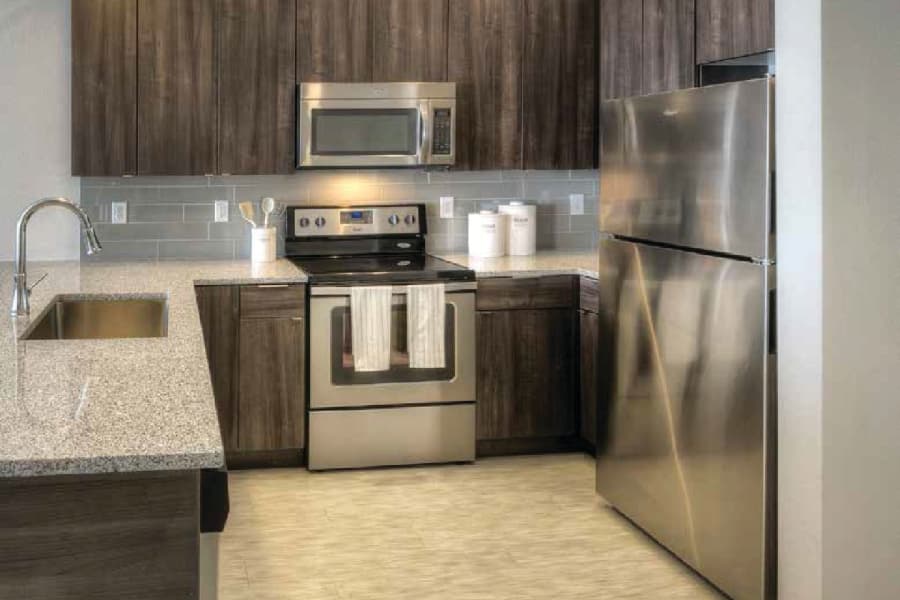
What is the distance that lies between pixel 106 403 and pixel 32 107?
3.50m

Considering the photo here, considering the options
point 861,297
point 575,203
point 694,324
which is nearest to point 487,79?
point 575,203

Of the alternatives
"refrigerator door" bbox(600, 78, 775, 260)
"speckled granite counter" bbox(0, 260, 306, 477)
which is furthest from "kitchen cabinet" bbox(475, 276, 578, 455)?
"speckled granite counter" bbox(0, 260, 306, 477)

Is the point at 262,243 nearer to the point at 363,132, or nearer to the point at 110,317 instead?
the point at 363,132

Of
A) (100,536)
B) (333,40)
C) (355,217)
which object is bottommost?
(100,536)

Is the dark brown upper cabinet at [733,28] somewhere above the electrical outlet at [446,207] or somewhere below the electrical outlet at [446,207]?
above

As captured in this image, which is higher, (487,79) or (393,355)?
(487,79)

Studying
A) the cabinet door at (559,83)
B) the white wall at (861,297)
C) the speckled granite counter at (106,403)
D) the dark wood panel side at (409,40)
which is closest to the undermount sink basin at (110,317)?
the speckled granite counter at (106,403)

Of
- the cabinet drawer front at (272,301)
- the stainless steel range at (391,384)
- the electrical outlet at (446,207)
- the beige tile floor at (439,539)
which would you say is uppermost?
the electrical outlet at (446,207)

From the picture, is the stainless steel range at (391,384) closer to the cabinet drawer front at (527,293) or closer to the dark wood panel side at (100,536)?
the cabinet drawer front at (527,293)

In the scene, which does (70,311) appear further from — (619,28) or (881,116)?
(881,116)

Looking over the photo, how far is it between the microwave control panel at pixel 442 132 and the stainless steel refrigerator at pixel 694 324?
127 cm

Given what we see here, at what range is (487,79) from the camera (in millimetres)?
5711

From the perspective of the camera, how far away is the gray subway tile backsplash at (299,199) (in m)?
5.65

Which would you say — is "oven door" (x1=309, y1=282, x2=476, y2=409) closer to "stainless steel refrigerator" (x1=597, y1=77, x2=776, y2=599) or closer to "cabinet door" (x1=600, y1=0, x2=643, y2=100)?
"stainless steel refrigerator" (x1=597, y1=77, x2=776, y2=599)
